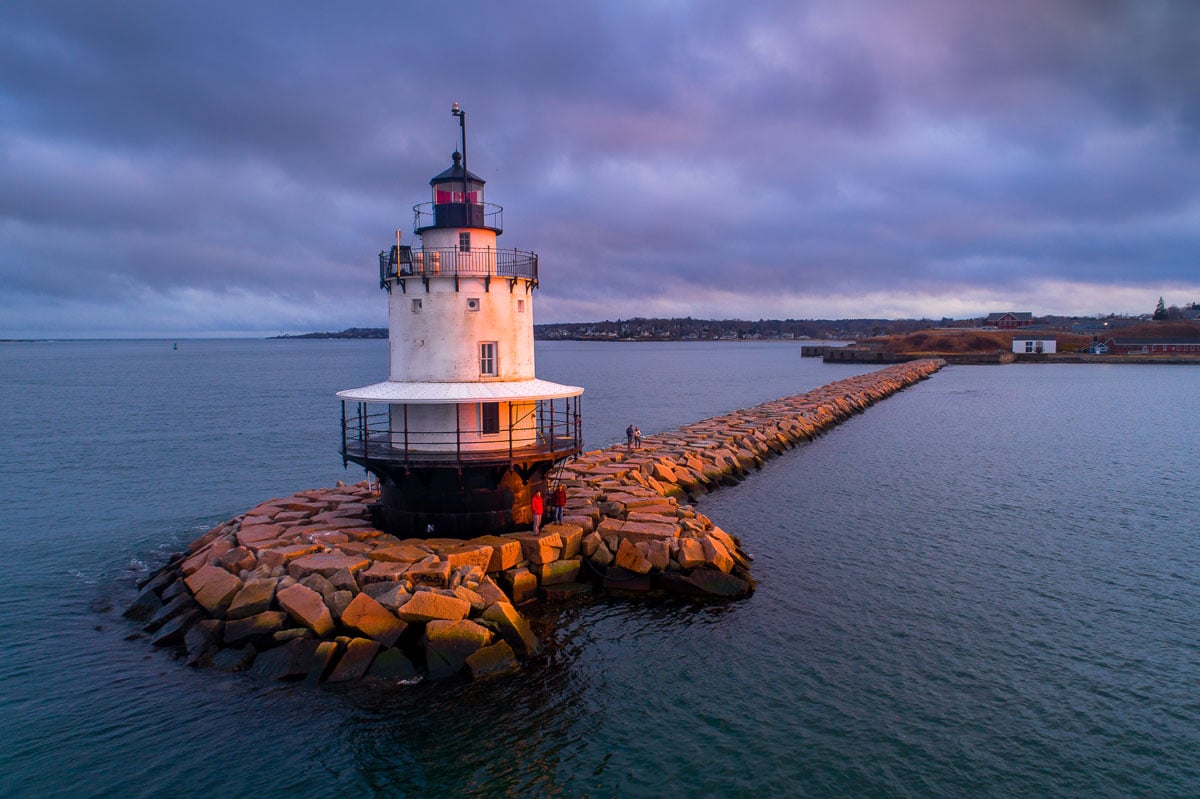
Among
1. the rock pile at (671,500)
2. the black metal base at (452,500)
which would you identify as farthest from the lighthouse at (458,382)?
the rock pile at (671,500)

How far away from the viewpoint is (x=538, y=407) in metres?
20.6

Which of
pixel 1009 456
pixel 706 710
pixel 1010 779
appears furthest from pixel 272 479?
pixel 1009 456

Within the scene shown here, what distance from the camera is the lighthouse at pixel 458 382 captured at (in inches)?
725

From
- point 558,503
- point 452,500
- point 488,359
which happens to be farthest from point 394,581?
point 488,359

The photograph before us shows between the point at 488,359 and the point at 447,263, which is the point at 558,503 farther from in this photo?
the point at 447,263

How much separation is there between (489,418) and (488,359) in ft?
4.96

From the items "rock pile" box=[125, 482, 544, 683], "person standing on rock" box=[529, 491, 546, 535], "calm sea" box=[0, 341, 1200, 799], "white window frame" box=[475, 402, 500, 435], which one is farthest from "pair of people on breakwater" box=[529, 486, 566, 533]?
"calm sea" box=[0, 341, 1200, 799]

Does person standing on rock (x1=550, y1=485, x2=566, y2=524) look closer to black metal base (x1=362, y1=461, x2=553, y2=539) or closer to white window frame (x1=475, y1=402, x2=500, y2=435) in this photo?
black metal base (x1=362, y1=461, x2=553, y2=539)

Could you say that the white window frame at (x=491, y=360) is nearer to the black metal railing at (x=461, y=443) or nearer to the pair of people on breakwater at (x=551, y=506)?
the black metal railing at (x=461, y=443)

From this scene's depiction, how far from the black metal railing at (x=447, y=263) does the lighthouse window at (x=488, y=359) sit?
177cm

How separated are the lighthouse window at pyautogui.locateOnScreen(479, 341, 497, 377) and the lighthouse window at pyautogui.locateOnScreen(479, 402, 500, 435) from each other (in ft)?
2.68

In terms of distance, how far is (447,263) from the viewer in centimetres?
1905

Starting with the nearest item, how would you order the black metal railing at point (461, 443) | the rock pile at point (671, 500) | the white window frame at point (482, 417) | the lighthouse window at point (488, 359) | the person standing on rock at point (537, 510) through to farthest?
the black metal railing at point (461, 443) < the rock pile at point (671, 500) < the person standing on rock at point (537, 510) < the white window frame at point (482, 417) < the lighthouse window at point (488, 359)

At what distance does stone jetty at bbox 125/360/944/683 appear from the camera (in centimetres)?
1451
